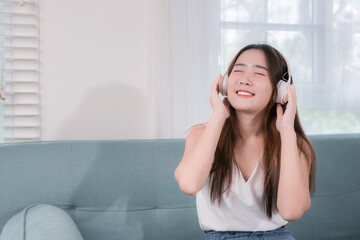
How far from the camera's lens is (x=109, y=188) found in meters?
1.49

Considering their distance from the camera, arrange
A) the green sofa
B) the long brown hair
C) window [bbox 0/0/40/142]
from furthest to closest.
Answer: window [bbox 0/0/40/142]
the green sofa
the long brown hair

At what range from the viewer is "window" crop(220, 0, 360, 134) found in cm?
205

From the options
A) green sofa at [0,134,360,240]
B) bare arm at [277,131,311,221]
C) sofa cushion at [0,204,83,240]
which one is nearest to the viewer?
sofa cushion at [0,204,83,240]

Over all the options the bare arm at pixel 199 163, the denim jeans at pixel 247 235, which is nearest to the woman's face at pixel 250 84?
the bare arm at pixel 199 163

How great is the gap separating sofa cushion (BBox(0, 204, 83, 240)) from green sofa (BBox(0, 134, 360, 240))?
0.64 feet

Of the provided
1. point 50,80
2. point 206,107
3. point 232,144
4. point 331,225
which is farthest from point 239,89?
point 50,80

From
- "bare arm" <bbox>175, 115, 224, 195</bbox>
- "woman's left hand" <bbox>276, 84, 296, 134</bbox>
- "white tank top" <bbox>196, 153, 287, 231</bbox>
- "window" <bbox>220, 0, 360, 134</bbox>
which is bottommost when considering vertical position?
"white tank top" <bbox>196, 153, 287, 231</bbox>

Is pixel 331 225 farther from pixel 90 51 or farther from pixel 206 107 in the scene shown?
pixel 90 51

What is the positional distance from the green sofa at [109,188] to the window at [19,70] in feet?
1.18

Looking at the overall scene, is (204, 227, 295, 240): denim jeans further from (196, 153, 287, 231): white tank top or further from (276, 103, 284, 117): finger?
(276, 103, 284, 117): finger

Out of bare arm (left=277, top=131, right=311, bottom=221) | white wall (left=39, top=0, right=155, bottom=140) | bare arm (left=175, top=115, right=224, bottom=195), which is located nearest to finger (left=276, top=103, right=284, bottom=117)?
bare arm (left=277, top=131, right=311, bottom=221)

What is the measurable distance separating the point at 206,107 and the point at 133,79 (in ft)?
1.45

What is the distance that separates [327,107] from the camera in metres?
2.17

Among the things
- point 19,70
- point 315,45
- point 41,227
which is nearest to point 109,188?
point 41,227
